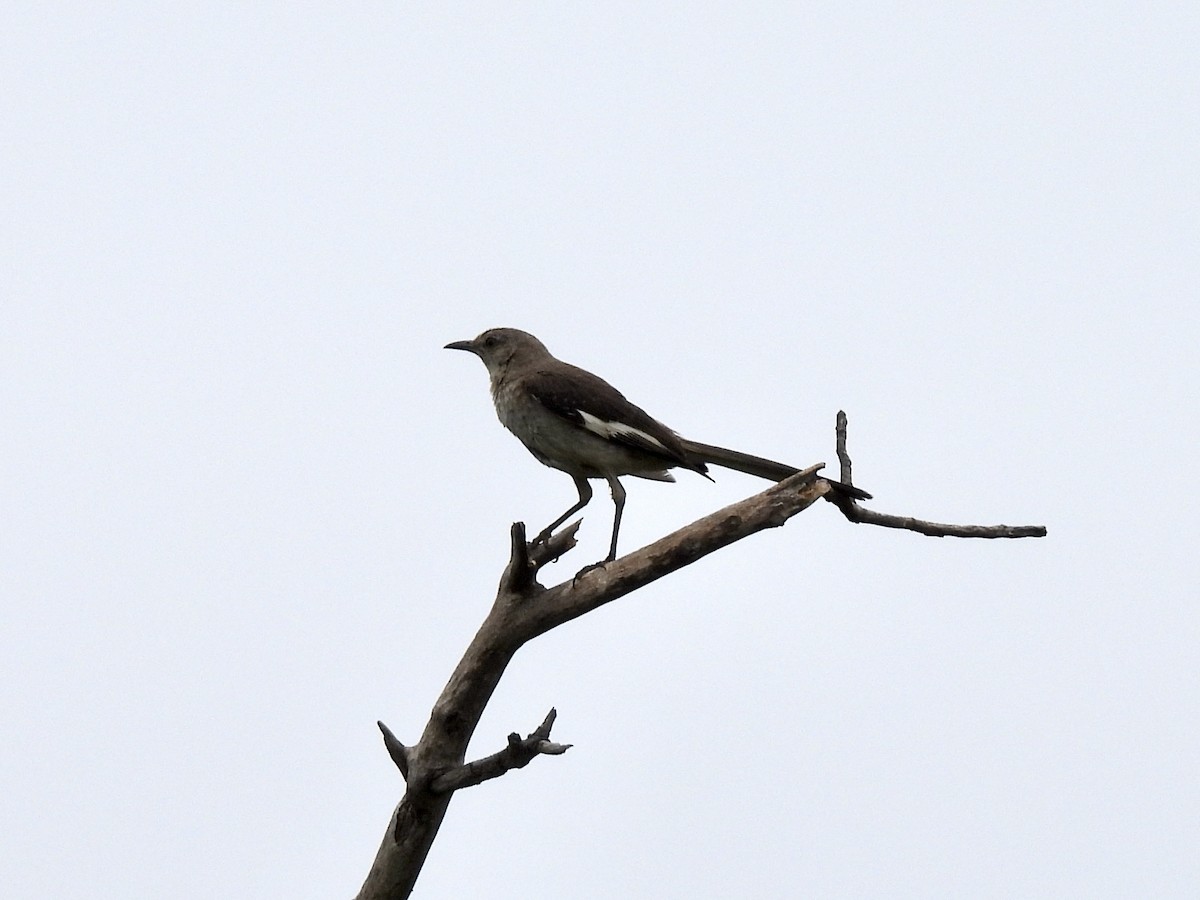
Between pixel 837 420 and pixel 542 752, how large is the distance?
2.43 metres

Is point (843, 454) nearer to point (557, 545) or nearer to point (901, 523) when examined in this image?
point (901, 523)

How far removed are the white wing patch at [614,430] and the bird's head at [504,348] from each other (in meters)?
0.89

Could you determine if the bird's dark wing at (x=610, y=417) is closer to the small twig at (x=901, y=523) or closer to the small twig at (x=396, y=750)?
the small twig at (x=901, y=523)

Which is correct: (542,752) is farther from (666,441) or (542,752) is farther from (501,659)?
(666,441)

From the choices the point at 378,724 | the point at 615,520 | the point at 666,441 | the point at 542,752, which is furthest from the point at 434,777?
the point at 666,441

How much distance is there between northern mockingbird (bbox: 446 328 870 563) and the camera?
7.91m

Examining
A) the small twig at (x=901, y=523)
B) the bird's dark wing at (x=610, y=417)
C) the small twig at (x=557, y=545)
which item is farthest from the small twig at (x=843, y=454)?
the small twig at (x=557, y=545)

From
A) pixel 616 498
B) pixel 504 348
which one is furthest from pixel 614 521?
→ pixel 504 348

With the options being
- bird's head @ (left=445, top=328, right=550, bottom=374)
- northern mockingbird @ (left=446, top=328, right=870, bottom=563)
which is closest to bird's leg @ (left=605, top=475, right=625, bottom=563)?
northern mockingbird @ (left=446, top=328, right=870, bottom=563)

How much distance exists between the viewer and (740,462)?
7832 mm

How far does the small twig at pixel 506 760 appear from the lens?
22.0 feet

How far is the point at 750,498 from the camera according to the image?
23.0 ft

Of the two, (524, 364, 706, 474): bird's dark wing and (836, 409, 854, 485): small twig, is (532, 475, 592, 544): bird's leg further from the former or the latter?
(836, 409, 854, 485): small twig

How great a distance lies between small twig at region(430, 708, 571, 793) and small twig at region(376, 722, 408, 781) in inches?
8.7
